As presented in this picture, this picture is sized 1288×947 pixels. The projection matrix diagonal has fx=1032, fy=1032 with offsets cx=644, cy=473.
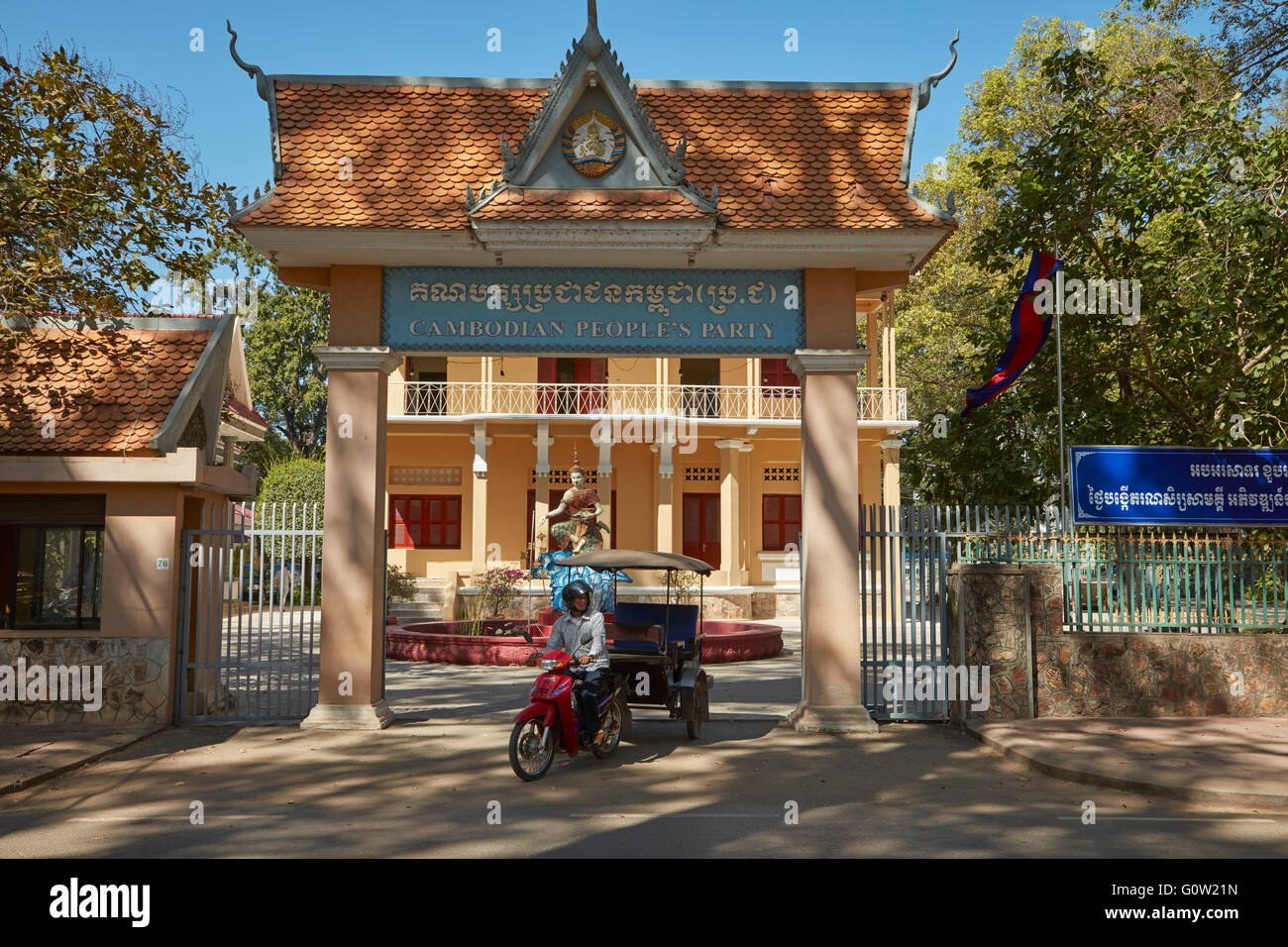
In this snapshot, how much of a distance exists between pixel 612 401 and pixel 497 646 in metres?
11.9

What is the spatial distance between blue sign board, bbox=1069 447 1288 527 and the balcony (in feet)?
54.9

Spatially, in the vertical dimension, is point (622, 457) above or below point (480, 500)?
above

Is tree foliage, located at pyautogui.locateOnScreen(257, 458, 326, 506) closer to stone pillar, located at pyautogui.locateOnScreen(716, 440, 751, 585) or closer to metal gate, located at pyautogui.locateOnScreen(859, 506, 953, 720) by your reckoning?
stone pillar, located at pyautogui.locateOnScreen(716, 440, 751, 585)

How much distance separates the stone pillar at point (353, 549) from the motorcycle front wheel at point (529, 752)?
9.14 feet

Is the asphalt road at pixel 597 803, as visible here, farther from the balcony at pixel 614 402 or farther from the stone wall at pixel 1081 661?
Answer: the balcony at pixel 614 402

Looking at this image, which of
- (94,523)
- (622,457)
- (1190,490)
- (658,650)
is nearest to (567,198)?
(658,650)

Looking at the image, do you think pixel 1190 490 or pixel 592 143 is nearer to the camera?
pixel 592 143

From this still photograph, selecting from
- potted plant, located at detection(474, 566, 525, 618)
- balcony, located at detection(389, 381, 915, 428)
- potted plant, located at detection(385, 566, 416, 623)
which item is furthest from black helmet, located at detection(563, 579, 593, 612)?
balcony, located at detection(389, 381, 915, 428)

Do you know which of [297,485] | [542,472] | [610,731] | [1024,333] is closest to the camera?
[610,731]

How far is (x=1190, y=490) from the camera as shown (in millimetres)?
11438

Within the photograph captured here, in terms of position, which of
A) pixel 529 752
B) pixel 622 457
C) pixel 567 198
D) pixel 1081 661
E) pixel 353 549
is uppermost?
pixel 567 198

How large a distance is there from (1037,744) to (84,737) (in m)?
8.82

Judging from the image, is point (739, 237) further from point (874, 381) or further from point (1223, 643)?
point (874, 381)

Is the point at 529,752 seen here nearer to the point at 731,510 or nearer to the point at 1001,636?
the point at 1001,636
